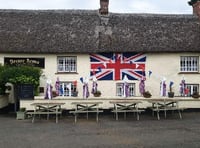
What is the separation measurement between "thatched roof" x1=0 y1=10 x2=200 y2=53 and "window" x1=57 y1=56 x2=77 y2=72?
0.90 metres

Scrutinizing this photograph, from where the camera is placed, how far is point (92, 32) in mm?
28812

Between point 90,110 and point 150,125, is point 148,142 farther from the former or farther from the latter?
point 90,110

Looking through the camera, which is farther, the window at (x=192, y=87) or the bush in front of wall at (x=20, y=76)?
the window at (x=192, y=87)

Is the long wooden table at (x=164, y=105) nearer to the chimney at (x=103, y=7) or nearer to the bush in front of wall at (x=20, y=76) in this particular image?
the bush in front of wall at (x=20, y=76)

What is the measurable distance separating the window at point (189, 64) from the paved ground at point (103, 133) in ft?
23.8

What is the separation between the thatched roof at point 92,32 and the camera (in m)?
27.4

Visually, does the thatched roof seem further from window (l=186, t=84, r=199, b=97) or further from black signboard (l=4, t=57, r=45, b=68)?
window (l=186, t=84, r=199, b=97)

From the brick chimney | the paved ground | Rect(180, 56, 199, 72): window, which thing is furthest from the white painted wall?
the paved ground

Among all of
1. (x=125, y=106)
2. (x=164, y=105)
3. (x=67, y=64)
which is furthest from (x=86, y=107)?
(x=67, y=64)

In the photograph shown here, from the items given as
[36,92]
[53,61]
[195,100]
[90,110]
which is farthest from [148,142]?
[53,61]

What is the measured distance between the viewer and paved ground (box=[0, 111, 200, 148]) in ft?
43.2

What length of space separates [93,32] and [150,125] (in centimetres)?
1241

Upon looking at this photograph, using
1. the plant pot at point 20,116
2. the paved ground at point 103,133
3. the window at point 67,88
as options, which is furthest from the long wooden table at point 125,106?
the window at point 67,88

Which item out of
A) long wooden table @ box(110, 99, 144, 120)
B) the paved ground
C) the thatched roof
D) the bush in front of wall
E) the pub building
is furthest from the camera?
the thatched roof
